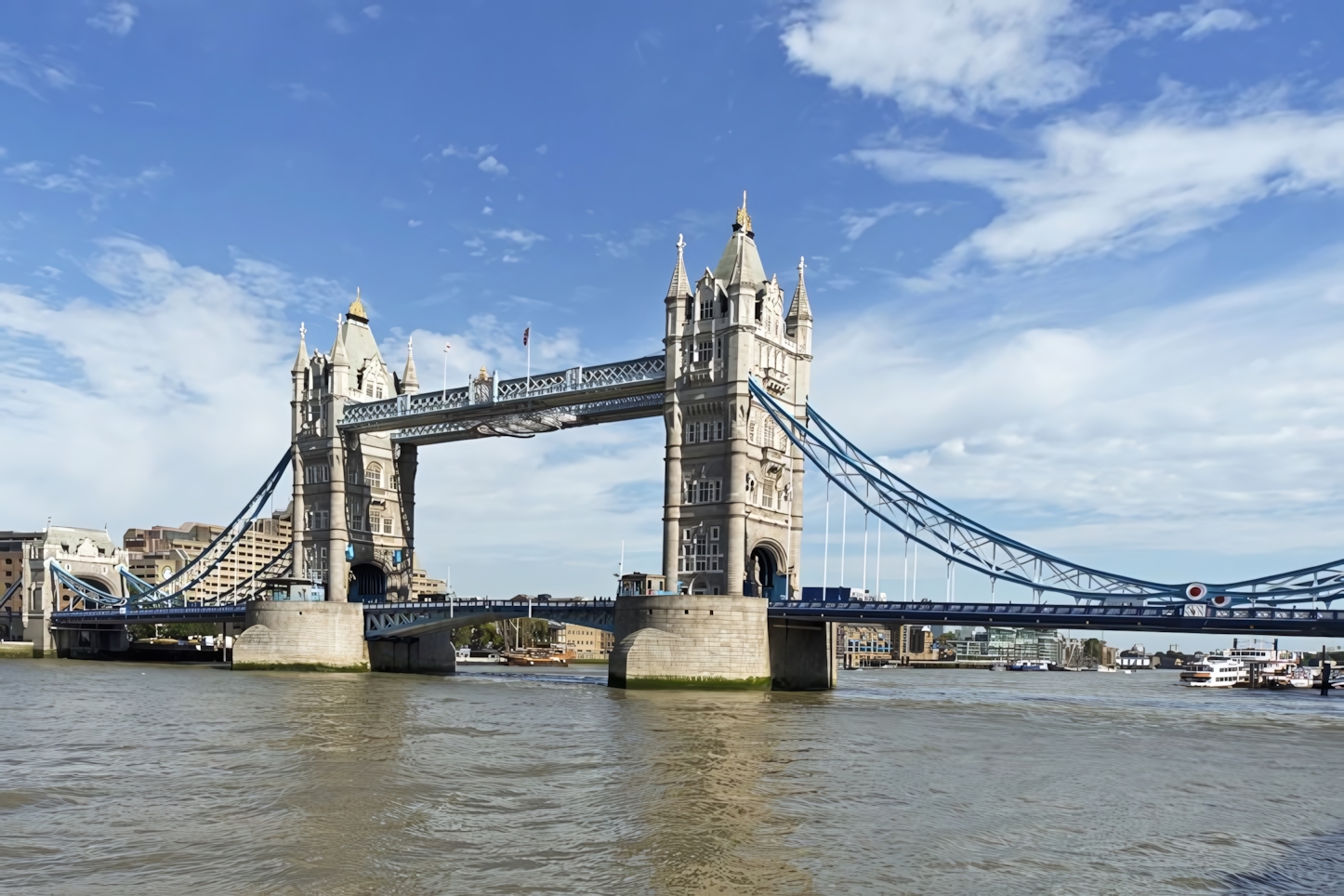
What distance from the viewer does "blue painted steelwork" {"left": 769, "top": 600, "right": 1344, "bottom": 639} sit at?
55.4 metres

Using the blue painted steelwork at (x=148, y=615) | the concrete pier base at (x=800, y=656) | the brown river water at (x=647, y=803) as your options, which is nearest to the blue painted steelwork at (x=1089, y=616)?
the concrete pier base at (x=800, y=656)

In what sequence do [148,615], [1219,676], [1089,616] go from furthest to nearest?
[1219,676] → [148,615] → [1089,616]

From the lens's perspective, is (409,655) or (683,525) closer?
(683,525)

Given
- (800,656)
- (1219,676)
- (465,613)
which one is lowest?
(1219,676)

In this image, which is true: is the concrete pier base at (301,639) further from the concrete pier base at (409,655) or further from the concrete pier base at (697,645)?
the concrete pier base at (697,645)

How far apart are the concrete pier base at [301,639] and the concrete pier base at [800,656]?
32.2 meters

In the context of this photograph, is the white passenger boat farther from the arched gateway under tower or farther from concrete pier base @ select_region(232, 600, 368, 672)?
concrete pier base @ select_region(232, 600, 368, 672)

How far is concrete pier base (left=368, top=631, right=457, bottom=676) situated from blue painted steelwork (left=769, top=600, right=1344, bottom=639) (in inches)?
1343

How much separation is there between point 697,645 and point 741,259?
77.0 feet

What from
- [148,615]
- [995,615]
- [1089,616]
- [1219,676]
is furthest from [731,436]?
[1219,676]

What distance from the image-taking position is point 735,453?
6888cm

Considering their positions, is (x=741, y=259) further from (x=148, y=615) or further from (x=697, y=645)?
(x=148, y=615)

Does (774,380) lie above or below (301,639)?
above

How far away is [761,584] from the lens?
243ft
